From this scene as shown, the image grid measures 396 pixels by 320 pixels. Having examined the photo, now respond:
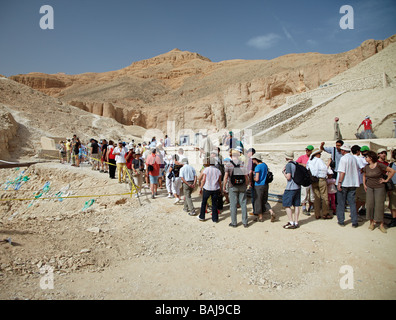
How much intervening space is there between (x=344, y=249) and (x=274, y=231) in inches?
46.2

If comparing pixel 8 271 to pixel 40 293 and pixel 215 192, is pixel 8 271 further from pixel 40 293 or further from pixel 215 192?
pixel 215 192

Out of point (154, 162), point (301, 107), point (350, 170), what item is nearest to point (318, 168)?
point (350, 170)

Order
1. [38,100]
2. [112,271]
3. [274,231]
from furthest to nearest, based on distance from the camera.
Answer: [38,100]
[274,231]
[112,271]

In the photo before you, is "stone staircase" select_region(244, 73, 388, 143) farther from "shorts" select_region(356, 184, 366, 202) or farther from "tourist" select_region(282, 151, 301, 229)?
"tourist" select_region(282, 151, 301, 229)

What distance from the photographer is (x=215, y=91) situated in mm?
35031

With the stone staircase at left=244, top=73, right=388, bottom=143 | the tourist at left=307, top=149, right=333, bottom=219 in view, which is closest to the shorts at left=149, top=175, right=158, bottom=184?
the tourist at left=307, top=149, right=333, bottom=219

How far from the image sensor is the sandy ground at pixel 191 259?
9.60ft

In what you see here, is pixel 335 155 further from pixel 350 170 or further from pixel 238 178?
pixel 238 178

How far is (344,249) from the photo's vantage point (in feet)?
12.3

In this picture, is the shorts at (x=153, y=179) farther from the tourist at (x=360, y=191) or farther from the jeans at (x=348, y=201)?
the tourist at (x=360, y=191)
